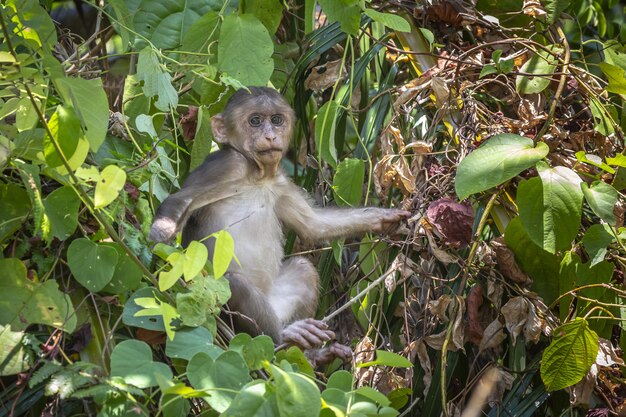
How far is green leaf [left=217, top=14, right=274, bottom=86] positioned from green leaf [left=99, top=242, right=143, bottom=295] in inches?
47.6

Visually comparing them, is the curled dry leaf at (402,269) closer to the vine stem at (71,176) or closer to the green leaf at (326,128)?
the green leaf at (326,128)

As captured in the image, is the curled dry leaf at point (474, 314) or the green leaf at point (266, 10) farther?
the green leaf at point (266, 10)

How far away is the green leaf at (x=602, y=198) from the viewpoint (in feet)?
14.1

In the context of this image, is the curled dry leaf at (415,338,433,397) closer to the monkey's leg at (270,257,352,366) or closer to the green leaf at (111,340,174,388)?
the monkey's leg at (270,257,352,366)

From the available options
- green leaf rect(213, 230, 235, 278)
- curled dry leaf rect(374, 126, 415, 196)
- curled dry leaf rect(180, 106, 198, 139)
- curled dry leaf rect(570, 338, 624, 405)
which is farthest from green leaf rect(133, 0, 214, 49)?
curled dry leaf rect(570, 338, 624, 405)

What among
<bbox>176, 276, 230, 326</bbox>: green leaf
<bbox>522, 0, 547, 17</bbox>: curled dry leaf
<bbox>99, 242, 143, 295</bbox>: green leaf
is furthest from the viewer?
<bbox>522, 0, 547, 17</bbox>: curled dry leaf

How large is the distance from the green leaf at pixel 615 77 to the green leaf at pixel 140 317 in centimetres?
246

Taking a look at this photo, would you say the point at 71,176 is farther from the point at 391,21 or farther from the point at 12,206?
the point at 391,21

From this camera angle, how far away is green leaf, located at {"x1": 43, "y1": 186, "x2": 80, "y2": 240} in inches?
147

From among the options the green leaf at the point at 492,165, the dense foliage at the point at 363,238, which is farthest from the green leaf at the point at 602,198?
the green leaf at the point at 492,165

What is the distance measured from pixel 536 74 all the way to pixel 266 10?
4.83ft

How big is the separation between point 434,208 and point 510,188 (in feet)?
1.35

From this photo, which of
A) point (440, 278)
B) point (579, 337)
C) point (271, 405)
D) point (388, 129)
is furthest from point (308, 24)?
point (271, 405)

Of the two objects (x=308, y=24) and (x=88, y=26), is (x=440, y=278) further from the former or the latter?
(x=88, y=26)
